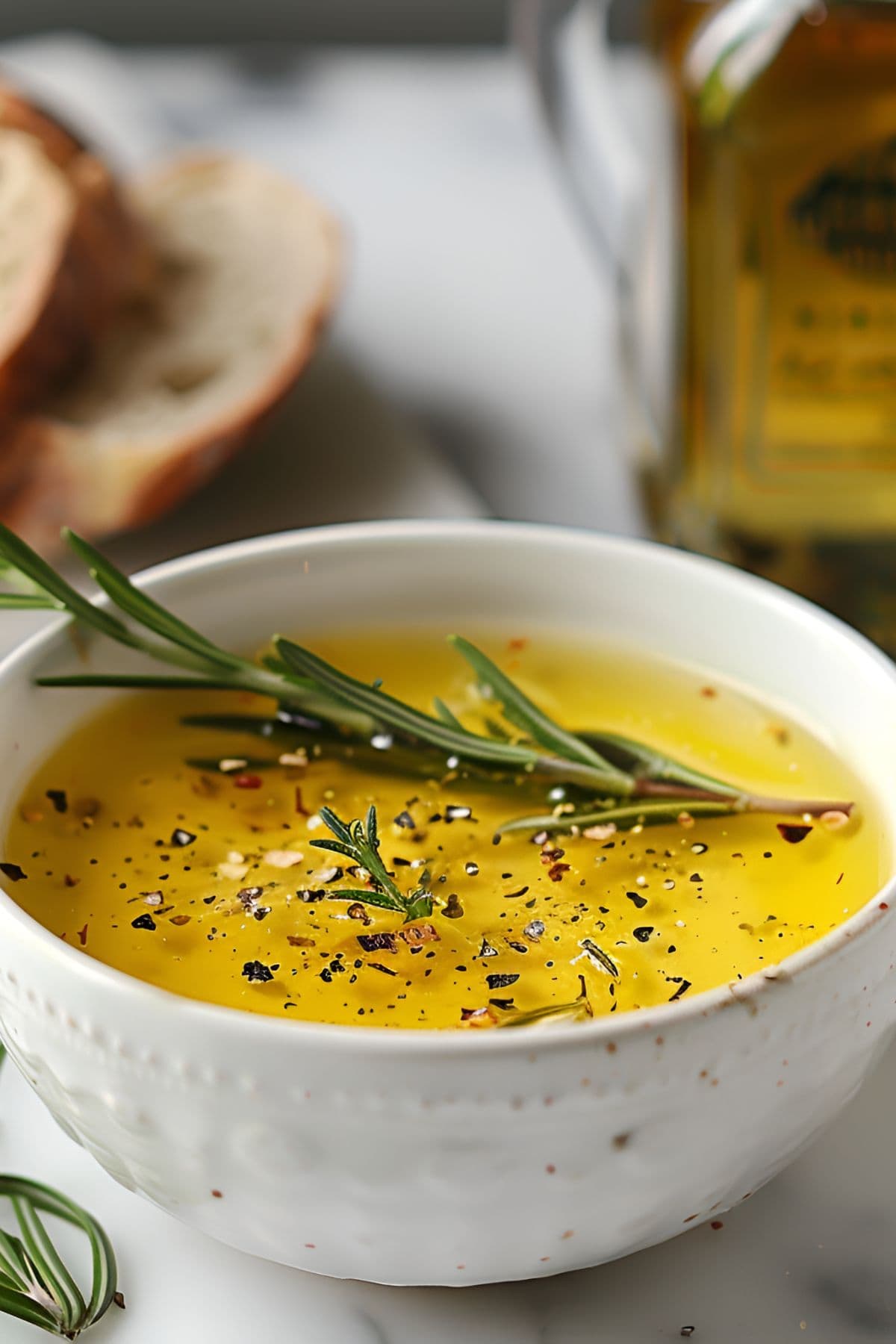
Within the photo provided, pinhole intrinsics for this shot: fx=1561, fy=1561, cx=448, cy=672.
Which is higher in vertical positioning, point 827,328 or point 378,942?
point 827,328

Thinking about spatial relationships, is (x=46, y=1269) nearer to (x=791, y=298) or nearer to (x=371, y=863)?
(x=371, y=863)

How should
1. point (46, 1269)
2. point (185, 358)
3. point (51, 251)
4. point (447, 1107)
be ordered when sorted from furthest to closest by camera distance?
point (185, 358)
point (51, 251)
point (46, 1269)
point (447, 1107)

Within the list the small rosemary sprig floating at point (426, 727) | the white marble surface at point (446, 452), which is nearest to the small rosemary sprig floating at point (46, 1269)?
the white marble surface at point (446, 452)

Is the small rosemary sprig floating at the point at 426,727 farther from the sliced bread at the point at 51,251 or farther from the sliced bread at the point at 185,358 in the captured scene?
the sliced bread at the point at 51,251

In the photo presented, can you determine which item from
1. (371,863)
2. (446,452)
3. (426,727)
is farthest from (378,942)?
(446,452)

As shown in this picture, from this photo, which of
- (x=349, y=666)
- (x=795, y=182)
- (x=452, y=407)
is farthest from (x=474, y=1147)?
(x=452, y=407)

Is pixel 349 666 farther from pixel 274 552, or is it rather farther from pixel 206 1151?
pixel 206 1151
